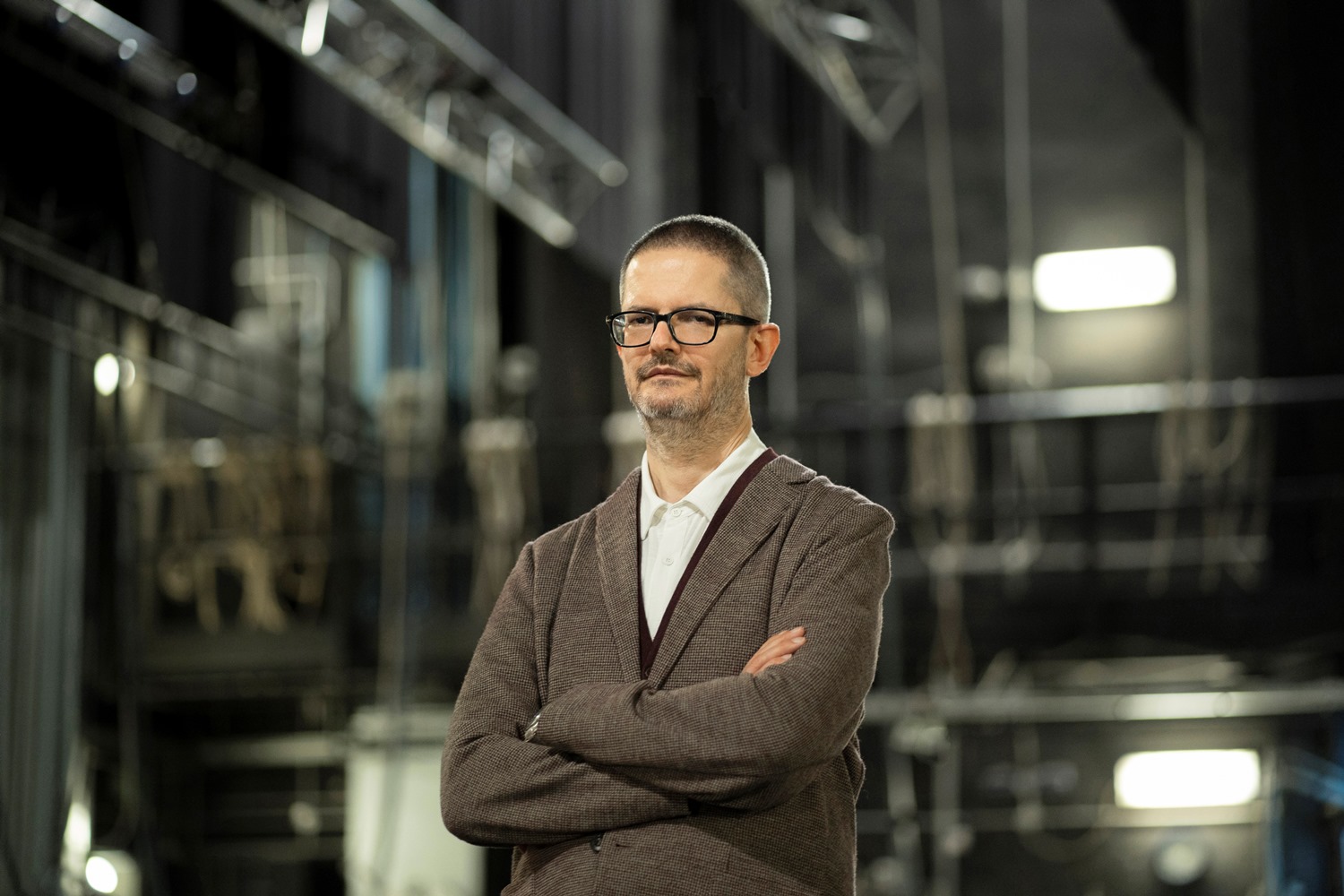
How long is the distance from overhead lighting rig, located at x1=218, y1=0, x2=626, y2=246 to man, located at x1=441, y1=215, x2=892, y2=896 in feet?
11.4

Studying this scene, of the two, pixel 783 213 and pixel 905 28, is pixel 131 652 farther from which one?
pixel 905 28

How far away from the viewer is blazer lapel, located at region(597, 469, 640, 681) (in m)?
1.20

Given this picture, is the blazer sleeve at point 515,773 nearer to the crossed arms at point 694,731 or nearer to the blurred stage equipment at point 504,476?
the crossed arms at point 694,731

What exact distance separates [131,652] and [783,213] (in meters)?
2.93

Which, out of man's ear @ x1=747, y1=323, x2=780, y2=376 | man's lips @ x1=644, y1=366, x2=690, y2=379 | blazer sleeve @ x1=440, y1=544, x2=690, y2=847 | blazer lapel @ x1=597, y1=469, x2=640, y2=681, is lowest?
blazer sleeve @ x1=440, y1=544, x2=690, y2=847

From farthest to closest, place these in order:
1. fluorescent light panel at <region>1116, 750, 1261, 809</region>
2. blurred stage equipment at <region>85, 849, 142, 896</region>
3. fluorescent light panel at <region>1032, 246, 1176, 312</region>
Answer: fluorescent light panel at <region>1032, 246, 1176, 312</region> → fluorescent light panel at <region>1116, 750, 1261, 809</region> → blurred stage equipment at <region>85, 849, 142, 896</region>

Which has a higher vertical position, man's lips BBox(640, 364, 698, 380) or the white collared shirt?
man's lips BBox(640, 364, 698, 380)

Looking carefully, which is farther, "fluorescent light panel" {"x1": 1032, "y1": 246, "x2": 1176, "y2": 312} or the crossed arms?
"fluorescent light panel" {"x1": 1032, "y1": 246, "x2": 1176, "y2": 312}

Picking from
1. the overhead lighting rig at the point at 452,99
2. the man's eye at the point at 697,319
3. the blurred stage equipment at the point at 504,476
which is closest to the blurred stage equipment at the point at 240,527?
the blurred stage equipment at the point at 504,476

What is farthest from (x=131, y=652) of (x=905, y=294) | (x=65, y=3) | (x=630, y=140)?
(x=905, y=294)

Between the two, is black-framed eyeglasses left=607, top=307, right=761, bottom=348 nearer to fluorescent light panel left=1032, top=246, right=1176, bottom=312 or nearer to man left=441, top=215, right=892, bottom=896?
man left=441, top=215, right=892, bottom=896

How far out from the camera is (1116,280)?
19.7ft

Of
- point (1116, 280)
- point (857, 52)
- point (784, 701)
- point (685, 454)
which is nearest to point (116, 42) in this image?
point (857, 52)

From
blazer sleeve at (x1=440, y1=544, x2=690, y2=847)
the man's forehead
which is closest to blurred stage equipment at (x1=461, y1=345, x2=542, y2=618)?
blazer sleeve at (x1=440, y1=544, x2=690, y2=847)
